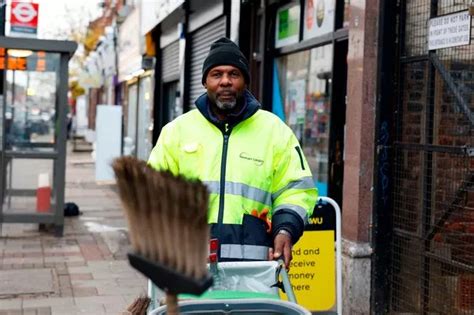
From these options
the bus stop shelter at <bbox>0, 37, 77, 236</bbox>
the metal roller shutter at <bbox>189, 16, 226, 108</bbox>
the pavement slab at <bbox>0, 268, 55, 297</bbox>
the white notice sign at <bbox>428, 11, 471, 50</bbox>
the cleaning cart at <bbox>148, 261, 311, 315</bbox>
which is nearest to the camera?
the cleaning cart at <bbox>148, 261, 311, 315</bbox>

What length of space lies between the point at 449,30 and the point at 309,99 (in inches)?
118

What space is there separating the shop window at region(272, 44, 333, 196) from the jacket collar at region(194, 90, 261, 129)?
4.14m

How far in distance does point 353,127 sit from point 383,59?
607mm

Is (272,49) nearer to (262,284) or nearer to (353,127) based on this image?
(353,127)

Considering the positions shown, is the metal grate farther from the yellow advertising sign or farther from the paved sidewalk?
the paved sidewalk

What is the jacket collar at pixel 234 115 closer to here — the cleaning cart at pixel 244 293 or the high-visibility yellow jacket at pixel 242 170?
the high-visibility yellow jacket at pixel 242 170

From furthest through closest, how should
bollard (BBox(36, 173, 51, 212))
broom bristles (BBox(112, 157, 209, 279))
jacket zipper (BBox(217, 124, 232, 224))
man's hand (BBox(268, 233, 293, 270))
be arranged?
1. bollard (BBox(36, 173, 51, 212))
2. jacket zipper (BBox(217, 124, 232, 224))
3. man's hand (BBox(268, 233, 293, 270))
4. broom bristles (BBox(112, 157, 209, 279))

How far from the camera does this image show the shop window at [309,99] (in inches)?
300

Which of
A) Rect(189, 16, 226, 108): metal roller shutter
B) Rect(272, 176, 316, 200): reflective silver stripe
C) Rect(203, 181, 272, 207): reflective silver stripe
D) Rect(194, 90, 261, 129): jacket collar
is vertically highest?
Rect(189, 16, 226, 108): metal roller shutter

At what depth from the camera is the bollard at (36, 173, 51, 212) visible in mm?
10445

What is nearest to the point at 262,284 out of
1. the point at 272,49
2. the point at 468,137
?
the point at 468,137

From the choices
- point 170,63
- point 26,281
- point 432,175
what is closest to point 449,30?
point 432,175

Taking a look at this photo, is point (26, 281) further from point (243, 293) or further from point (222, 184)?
point (243, 293)

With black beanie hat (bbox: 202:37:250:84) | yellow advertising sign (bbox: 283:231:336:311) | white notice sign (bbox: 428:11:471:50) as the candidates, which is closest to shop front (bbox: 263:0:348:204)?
white notice sign (bbox: 428:11:471:50)
